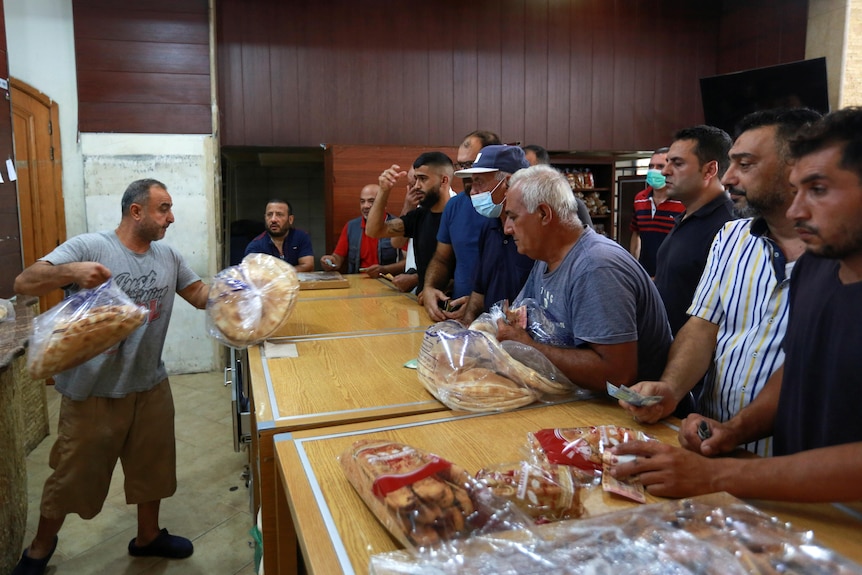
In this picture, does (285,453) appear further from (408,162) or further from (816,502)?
(408,162)

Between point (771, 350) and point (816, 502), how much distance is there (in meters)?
0.61

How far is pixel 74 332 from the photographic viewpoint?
185cm

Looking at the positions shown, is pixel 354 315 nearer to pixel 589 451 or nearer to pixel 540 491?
pixel 589 451

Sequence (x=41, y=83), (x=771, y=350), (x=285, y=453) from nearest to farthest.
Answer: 1. (x=285, y=453)
2. (x=771, y=350)
3. (x=41, y=83)

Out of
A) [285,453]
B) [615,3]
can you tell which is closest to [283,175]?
[615,3]

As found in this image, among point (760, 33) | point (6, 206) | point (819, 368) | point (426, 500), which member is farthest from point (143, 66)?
point (760, 33)

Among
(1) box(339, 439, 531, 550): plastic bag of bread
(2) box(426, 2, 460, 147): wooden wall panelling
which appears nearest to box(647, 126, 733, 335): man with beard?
(1) box(339, 439, 531, 550): plastic bag of bread

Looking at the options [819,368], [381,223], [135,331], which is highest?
[381,223]

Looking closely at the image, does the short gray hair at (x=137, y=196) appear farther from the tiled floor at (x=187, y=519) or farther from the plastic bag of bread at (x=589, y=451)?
the plastic bag of bread at (x=589, y=451)

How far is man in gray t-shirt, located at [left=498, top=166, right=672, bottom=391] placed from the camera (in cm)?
162

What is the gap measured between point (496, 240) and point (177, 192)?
12.0ft

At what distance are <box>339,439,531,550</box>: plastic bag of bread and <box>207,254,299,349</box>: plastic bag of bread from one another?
1281mm

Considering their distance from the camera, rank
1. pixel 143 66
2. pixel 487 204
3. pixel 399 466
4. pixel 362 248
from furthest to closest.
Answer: pixel 143 66 < pixel 362 248 < pixel 487 204 < pixel 399 466

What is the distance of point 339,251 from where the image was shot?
197 inches
